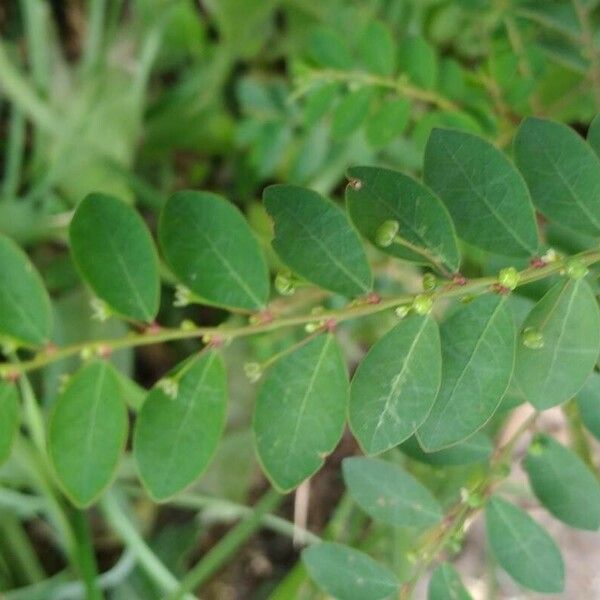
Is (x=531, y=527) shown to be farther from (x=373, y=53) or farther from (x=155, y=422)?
(x=373, y=53)

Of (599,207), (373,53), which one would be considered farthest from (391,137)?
(599,207)

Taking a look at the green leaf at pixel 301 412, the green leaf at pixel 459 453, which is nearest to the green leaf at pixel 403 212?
the green leaf at pixel 301 412

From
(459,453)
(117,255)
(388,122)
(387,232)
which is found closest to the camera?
(387,232)

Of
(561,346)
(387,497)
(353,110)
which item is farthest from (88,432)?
(353,110)

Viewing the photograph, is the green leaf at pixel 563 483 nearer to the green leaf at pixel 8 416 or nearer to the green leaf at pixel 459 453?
the green leaf at pixel 459 453

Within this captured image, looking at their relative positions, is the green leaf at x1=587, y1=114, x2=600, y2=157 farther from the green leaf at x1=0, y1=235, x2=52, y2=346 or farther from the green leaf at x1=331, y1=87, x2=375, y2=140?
the green leaf at x1=0, y1=235, x2=52, y2=346

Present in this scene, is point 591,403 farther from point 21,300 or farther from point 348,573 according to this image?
point 21,300
